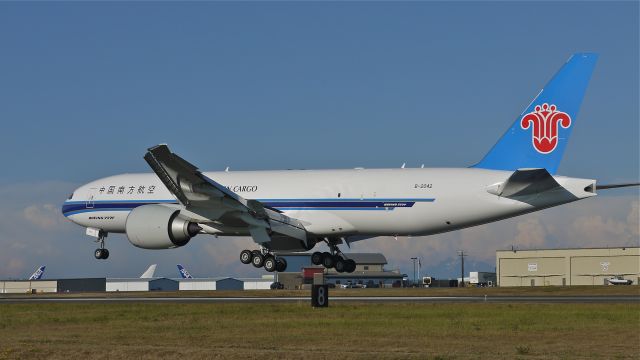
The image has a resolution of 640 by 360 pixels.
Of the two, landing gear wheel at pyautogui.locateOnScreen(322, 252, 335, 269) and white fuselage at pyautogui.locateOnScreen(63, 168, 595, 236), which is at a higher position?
white fuselage at pyautogui.locateOnScreen(63, 168, 595, 236)

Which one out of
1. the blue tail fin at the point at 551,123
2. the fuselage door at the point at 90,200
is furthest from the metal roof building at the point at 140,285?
the blue tail fin at the point at 551,123

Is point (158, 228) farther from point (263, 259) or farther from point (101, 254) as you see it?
point (101, 254)

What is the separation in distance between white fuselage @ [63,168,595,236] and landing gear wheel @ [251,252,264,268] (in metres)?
1.85

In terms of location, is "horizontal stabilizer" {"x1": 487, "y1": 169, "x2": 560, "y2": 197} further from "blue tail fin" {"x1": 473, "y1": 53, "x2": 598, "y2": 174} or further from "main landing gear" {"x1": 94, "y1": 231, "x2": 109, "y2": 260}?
"main landing gear" {"x1": 94, "y1": 231, "x2": 109, "y2": 260}

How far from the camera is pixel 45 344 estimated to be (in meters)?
32.6

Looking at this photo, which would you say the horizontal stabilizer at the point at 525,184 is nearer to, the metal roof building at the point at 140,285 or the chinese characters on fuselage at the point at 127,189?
the chinese characters on fuselage at the point at 127,189

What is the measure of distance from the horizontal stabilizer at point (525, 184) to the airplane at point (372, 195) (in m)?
0.05

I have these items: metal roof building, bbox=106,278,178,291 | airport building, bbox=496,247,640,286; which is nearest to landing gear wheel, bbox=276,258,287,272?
airport building, bbox=496,247,640,286

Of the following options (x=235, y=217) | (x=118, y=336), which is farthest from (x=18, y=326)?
(x=235, y=217)

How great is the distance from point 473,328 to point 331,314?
9510 mm

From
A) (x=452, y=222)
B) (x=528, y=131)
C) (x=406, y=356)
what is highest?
(x=528, y=131)

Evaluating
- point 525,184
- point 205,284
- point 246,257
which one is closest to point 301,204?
point 246,257

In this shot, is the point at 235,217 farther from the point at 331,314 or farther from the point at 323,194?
the point at 331,314

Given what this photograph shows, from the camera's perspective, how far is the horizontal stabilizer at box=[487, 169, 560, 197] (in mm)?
42531
